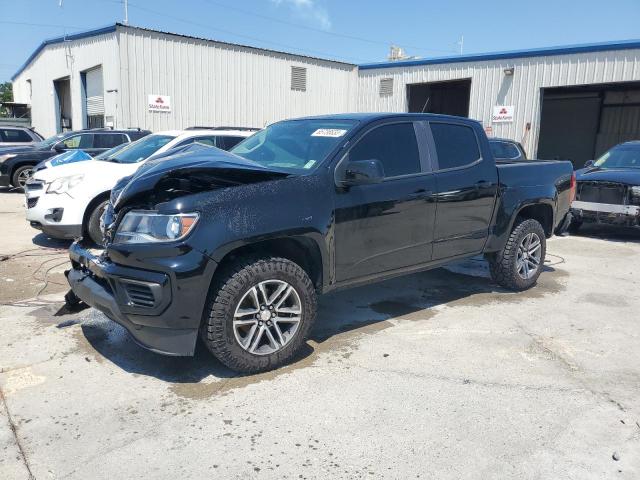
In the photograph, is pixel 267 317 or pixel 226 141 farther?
pixel 226 141

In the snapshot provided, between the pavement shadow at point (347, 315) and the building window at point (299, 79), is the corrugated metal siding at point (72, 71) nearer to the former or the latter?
the building window at point (299, 79)

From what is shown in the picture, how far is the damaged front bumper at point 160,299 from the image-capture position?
3.38 meters

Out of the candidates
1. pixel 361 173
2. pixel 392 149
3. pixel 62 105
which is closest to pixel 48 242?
pixel 392 149

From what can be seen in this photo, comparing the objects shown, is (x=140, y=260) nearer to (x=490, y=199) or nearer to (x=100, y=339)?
(x=100, y=339)

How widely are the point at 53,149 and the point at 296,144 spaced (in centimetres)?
1116

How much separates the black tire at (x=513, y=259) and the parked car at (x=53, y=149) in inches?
384

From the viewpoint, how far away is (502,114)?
19.0 metres

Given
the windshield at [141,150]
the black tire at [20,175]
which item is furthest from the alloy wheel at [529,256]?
the black tire at [20,175]

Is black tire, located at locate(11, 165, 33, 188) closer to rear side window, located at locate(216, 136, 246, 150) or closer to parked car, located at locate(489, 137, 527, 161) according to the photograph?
rear side window, located at locate(216, 136, 246, 150)

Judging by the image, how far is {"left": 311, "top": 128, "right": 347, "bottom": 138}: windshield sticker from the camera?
442 centimetres

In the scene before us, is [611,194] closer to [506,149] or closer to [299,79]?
[506,149]

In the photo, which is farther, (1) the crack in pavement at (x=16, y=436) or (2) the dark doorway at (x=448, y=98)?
(2) the dark doorway at (x=448, y=98)

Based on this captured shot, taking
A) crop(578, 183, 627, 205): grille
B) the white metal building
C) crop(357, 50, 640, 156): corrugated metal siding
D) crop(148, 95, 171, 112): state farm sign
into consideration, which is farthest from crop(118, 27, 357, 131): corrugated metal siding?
crop(578, 183, 627, 205): grille

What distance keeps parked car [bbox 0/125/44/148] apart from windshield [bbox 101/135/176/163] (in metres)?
9.02
